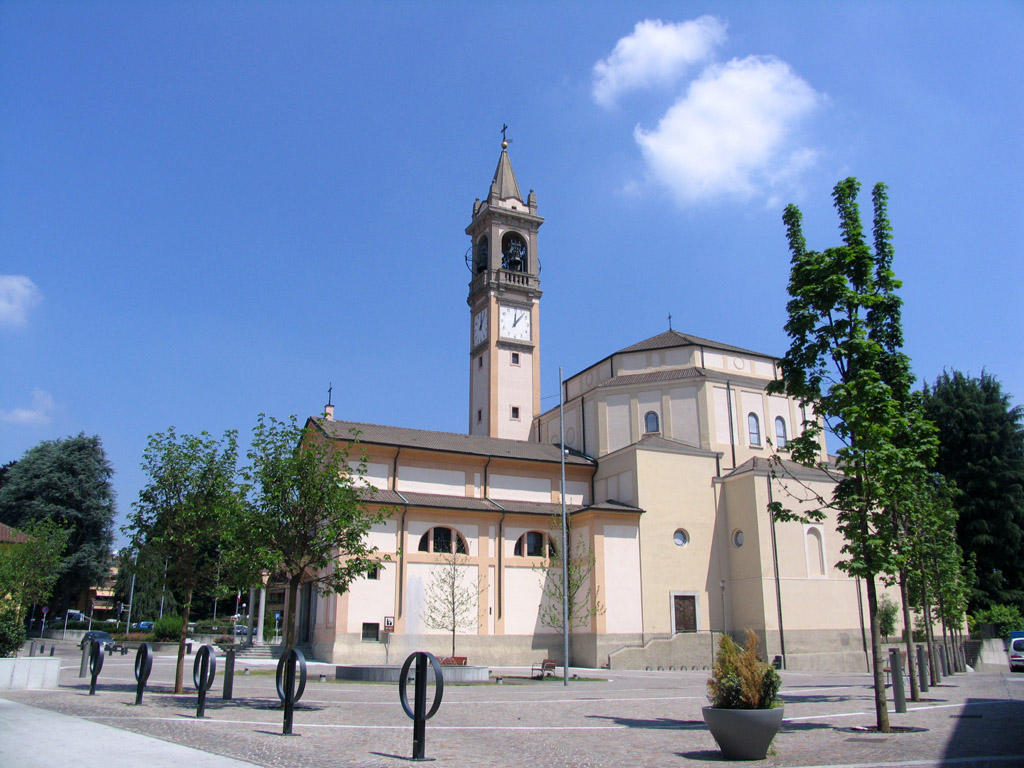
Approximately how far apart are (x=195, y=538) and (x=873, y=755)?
1489 cm

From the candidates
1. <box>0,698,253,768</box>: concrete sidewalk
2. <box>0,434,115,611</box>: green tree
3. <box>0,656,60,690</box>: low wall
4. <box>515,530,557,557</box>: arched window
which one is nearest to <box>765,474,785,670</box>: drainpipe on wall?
<box>515,530,557,557</box>: arched window

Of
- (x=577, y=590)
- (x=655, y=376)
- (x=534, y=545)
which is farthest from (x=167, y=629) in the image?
(x=655, y=376)

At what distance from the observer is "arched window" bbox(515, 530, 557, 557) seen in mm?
39094

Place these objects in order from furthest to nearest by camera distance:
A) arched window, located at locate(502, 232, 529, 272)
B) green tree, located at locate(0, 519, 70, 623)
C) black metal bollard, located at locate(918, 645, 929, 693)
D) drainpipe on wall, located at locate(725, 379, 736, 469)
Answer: arched window, located at locate(502, 232, 529, 272) → drainpipe on wall, located at locate(725, 379, 736, 469) → green tree, located at locate(0, 519, 70, 623) → black metal bollard, located at locate(918, 645, 929, 693)

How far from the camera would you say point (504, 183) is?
5400 cm

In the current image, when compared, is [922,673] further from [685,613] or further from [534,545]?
[534,545]

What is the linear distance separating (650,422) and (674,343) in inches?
225

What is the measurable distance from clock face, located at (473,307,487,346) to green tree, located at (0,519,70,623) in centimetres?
2675

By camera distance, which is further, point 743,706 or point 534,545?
point 534,545

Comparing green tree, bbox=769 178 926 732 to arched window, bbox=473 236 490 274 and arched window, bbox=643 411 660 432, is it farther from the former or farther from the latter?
arched window, bbox=473 236 490 274

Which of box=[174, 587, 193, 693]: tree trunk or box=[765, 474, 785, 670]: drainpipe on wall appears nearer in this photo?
box=[174, 587, 193, 693]: tree trunk

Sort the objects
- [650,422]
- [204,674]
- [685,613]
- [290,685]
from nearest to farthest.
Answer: [290,685] < [204,674] < [685,613] < [650,422]

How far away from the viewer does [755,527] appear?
38.9 metres

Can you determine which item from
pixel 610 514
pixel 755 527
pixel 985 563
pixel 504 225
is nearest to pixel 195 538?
pixel 610 514
